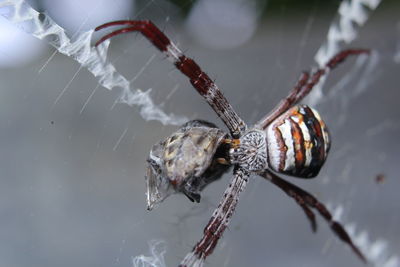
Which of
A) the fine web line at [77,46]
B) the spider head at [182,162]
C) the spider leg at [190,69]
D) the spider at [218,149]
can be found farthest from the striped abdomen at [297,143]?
the fine web line at [77,46]

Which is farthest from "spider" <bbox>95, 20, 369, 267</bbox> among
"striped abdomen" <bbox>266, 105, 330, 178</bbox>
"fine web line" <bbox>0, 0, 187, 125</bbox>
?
"fine web line" <bbox>0, 0, 187, 125</bbox>

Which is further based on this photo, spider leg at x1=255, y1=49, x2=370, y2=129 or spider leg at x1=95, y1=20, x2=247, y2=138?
spider leg at x1=255, y1=49, x2=370, y2=129

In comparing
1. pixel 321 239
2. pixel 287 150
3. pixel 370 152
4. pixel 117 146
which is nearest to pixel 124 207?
pixel 117 146

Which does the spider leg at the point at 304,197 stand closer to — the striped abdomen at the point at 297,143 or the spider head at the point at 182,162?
the striped abdomen at the point at 297,143

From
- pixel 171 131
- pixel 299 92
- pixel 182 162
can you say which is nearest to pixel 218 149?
pixel 182 162

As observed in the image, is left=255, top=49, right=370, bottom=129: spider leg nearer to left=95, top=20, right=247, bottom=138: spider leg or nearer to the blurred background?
left=95, top=20, right=247, bottom=138: spider leg

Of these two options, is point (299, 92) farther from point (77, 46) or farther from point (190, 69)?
point (77, 46)

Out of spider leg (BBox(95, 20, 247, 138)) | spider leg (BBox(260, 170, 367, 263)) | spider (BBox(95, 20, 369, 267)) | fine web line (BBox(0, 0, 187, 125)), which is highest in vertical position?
fine web line (BBox(0, 0, 187, 125))
